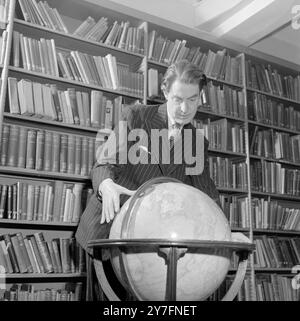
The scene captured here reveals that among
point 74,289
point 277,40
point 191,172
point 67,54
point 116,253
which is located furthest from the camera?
point 277,40

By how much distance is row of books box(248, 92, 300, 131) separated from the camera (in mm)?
4051

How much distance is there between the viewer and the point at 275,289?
3.76 meters

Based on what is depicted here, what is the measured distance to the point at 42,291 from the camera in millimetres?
2711

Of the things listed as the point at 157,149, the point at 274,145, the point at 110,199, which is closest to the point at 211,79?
the point at 274,145

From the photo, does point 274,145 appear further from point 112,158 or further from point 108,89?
point 112,158

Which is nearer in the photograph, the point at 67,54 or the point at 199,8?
the point at 67,54

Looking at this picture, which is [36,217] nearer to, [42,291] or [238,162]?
[42,291]

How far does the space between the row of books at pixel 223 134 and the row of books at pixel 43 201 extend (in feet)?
4.42

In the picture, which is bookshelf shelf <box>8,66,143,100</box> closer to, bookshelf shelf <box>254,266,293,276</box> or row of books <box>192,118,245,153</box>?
row of books <box>192,118,245,153</box>

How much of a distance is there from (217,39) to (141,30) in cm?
91

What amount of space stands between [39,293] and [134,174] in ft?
4.77

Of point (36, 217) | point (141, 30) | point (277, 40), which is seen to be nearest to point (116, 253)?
point (36, 217)

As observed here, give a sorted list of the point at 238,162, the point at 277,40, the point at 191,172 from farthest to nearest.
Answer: the point at 277,40 < the point at 238,162 < the point at 191,172

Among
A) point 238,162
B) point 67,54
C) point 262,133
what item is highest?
point 67,54
